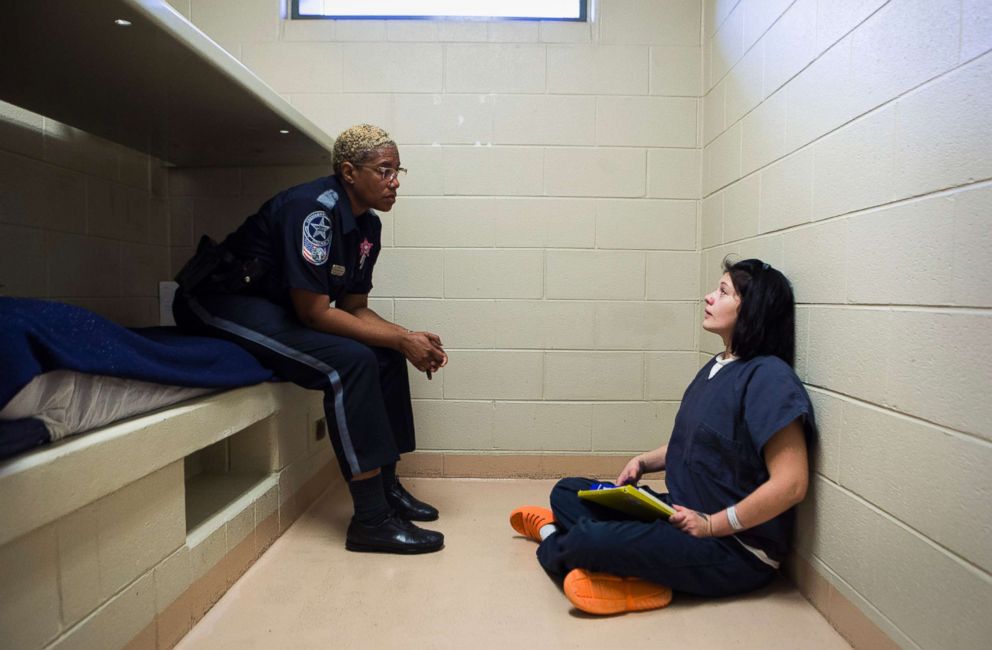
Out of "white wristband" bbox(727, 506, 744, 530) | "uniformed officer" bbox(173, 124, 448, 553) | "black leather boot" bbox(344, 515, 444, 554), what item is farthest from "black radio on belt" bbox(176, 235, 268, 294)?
"white wristband" bbox(727, 506, 744, 530)

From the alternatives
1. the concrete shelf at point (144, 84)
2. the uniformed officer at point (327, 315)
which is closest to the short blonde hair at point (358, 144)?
the uniformed officer at point (327, 315)

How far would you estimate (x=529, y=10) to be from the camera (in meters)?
2.49

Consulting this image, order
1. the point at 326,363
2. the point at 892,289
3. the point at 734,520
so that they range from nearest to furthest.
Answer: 1. the point at 892,289
2. the point at 734,520
3. the point at 326,363

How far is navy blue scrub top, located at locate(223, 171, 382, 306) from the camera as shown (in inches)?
69.2

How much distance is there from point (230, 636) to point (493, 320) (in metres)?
1.52

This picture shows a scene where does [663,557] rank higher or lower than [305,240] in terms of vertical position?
lower

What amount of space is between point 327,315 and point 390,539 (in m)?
0.72

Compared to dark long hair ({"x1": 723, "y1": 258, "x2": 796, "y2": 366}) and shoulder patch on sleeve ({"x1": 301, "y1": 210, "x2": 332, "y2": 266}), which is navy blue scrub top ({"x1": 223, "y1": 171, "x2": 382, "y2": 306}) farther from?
dark long hair ({"x1": 723, "y1": 258, "x2": 796, "y2": 366})

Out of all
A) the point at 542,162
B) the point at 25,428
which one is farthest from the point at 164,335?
the point at 542,162

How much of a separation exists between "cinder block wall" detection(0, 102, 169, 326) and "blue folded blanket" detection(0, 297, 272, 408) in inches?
25.4

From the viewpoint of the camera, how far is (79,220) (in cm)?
202

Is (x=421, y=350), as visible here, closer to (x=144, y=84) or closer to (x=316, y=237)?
(x=316, y=237)

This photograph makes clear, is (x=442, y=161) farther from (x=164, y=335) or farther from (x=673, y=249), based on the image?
(x=164, y=335)

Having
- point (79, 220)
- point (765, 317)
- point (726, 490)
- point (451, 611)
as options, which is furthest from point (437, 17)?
point (451, 611)
